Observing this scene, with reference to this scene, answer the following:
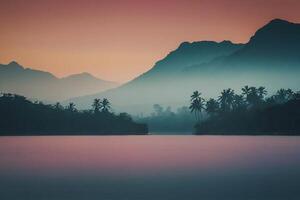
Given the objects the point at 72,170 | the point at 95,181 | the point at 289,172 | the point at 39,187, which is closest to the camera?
the point at 39,187

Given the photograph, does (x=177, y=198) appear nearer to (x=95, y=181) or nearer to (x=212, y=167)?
(x=95, y=181)

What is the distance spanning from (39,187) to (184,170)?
30558 millimetres

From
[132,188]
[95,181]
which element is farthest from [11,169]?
[132,188]

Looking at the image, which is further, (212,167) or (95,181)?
(212,167)

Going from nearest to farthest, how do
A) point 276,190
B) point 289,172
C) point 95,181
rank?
point 276,190
point 95,181
point 289,172

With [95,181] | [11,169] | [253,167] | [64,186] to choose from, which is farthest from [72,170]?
[253,167]

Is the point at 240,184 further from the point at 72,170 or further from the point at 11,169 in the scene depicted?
the point at 11,169

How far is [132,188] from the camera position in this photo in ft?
200

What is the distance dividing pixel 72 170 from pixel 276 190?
39.0m

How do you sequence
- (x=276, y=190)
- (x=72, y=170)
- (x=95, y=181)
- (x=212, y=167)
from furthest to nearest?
(x=212, y=167) < (x=72, y=170) < (x=95, y=181) < (x=276, y=190)

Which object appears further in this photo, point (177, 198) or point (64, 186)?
point (64, 186)

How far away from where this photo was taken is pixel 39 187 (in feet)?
202

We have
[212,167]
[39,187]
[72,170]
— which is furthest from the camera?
[212,167]

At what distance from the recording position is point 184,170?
278ft
